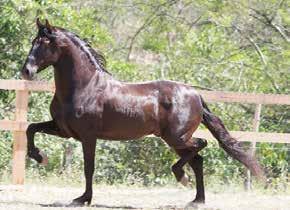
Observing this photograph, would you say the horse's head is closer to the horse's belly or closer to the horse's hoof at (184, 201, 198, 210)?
the horse's belly

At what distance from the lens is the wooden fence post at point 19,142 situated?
32.9 feet

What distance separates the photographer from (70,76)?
27.2ft

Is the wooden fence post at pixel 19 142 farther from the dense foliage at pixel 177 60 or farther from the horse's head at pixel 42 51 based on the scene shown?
the horse's head at pixel 42 51

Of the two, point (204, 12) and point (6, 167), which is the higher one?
point (204, 12)

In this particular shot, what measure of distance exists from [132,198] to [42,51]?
7.78ft

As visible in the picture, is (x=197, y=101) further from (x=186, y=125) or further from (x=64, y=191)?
(x=64, y=191)

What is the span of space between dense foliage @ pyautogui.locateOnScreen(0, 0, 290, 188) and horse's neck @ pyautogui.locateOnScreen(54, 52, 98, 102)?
9.86ft

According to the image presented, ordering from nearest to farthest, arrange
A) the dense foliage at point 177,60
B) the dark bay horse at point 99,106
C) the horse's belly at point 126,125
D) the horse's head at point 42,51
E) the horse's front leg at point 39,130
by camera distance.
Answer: the horse's head at point 42,51, the dark bay horse at point 99,106, the horse's front leg at point 39,130, the horse's belly at point 126,125, the dense foliage at point 177,60

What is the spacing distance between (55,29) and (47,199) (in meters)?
2.09

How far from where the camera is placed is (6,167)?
443 inches

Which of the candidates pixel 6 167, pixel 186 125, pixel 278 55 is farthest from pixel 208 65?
pixel 186 125

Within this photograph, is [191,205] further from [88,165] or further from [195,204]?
[88,165]

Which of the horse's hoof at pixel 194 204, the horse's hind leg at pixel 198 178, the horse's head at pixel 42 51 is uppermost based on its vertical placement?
the horse's head at pixel 42 51

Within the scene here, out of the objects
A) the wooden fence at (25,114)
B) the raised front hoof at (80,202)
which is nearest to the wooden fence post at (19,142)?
the wooden fence at (25,114)
